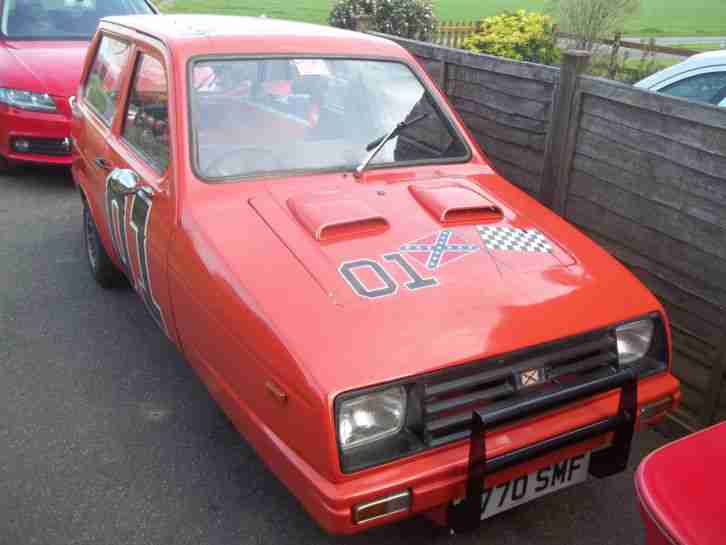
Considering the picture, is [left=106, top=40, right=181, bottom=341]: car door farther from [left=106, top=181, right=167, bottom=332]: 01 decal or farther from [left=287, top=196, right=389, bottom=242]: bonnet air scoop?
[left=287, top=196, right=389, bottom=242]: bonnet air scoop

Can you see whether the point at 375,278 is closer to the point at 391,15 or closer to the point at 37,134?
the point at 37,134

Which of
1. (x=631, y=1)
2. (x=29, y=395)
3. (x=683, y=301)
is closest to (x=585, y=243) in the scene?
(x=683, y=301)

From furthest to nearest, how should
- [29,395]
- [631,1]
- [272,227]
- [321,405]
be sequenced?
[631,1] → [29,395] → [272,227] → [321,405]

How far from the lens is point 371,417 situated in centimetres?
231

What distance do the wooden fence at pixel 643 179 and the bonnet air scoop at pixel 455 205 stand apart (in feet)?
3.26

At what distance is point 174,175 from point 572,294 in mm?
1726

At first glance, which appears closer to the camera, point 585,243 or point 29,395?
point 585,243

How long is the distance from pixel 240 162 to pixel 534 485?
1.82 metres

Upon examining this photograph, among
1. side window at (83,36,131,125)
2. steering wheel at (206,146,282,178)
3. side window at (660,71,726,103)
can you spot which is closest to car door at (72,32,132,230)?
side window at (83,36,131,125)

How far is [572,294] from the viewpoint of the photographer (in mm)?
2695

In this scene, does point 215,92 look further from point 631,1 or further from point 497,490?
point 631,1

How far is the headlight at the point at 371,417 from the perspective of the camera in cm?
224

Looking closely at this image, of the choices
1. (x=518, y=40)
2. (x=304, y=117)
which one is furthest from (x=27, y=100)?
(x=518, y=40)

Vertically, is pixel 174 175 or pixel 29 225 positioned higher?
pixel 174 175
